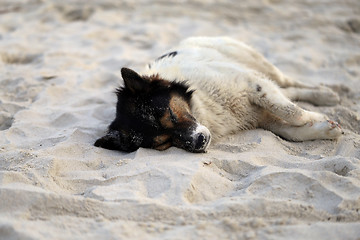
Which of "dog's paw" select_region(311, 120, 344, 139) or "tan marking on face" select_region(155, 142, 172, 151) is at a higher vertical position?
"dog's paw" select_region(311, 120, 344, 139)

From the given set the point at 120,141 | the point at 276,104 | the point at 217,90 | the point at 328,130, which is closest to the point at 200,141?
the point at 120,141

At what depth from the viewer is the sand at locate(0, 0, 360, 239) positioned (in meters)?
2.43

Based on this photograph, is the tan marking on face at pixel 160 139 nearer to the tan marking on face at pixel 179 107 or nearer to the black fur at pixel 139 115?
the black fur at pixel 139 115

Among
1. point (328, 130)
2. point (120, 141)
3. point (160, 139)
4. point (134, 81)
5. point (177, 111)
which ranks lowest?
point (120, 141)

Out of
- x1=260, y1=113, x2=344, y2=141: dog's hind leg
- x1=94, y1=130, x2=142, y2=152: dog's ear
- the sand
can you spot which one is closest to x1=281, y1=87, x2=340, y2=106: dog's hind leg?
the sand

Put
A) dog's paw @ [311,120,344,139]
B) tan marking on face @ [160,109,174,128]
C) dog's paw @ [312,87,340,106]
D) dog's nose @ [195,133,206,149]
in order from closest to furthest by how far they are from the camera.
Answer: dog's nose @ [195,133,206,149], tan marking on face @ [160,109,174,128], dog's paw @ [311,120,344,139], dog's paw @ [312,87,340,106]

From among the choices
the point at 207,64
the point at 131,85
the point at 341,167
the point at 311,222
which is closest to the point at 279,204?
the point at 311,222

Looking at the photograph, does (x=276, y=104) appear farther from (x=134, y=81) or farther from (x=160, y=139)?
(x=134, y=81)

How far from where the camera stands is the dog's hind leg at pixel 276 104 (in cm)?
401

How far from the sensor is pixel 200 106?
13.2ft

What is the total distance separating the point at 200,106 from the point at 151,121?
2.25 feet

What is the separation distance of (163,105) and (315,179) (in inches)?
59.0

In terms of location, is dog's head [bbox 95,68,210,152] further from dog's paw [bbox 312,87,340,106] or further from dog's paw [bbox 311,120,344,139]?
dog's paw [bbox 312,87,340,106]

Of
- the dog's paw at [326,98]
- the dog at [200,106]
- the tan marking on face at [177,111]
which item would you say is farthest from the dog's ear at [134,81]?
the dog's paw at [326,98]
